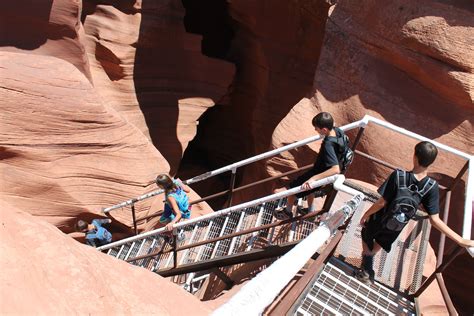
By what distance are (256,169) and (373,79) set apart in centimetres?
315

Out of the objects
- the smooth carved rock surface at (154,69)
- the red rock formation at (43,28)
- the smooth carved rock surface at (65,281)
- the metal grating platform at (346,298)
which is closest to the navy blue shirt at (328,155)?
the metal grating platform at (346,298)

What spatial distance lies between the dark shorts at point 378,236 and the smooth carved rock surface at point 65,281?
Result: 1.38m

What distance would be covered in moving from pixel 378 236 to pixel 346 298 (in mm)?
523

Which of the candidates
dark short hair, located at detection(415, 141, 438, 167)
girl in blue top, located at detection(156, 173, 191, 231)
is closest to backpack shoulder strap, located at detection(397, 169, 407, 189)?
dark short hair, located at detection(415, 141, 438, 167)

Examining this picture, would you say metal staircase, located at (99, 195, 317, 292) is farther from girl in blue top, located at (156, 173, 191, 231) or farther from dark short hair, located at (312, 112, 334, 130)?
dark short hair, located at (312, 112, 334, 130)

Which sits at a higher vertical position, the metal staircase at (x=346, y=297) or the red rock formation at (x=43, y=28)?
the red rock formation at (x=43, y=28)

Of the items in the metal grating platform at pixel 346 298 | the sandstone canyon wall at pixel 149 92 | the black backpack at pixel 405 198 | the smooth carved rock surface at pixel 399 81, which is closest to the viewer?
the black backpack at pixel 405 198

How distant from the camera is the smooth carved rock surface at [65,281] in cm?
207

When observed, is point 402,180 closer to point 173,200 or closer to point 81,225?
point 173,200

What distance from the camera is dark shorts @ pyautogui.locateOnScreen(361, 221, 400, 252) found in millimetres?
3316

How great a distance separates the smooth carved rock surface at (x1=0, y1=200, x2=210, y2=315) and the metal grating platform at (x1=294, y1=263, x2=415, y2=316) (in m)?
0.81

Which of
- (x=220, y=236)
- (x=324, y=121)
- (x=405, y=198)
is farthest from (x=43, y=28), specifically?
(x=405, y=198)

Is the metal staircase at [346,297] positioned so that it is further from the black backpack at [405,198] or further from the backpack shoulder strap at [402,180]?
the backpack shoulder strap at [402,180]

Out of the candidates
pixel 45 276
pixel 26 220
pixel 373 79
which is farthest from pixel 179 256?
pixel 373 79
